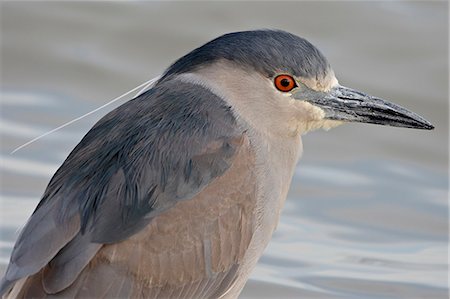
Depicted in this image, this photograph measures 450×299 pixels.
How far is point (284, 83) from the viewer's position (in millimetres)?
4621

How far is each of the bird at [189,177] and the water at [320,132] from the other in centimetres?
130

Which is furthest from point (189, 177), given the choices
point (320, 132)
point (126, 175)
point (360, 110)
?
point (320, 132)

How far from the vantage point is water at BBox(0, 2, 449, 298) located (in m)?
6.02

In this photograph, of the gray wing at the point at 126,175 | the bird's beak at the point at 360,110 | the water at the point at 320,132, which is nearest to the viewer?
the gray wing at the point at 126,175

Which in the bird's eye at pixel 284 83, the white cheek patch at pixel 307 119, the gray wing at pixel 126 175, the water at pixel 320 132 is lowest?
the gray wing at pixel 126 175

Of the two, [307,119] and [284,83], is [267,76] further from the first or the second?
[307,119]

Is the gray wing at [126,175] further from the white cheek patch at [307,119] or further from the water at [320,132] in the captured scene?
the water at [320,132]

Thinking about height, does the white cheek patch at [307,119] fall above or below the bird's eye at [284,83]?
→ below

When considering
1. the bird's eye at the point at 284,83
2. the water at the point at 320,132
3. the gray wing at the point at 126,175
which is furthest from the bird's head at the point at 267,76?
the water at the point at 320,132

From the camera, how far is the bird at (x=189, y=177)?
4.10m

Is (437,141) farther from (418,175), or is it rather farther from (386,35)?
(386,35)

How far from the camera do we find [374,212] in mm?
6602

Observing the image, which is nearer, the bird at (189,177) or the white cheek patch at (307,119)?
the bird at (189,177)

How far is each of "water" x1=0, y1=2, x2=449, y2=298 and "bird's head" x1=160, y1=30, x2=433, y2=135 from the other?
1.34 metres
